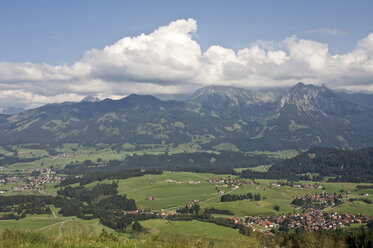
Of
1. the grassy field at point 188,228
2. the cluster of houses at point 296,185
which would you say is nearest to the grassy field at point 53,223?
the grassy field at point 188,228

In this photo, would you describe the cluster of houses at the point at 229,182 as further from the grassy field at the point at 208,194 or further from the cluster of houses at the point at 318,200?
the cluster of houses at the point at 318,200

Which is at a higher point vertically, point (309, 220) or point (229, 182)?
point (309, 220)

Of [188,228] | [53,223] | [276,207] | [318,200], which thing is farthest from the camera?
[318,200]

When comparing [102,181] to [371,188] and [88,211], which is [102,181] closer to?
[88,211]

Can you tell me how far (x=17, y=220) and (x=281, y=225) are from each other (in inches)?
3602

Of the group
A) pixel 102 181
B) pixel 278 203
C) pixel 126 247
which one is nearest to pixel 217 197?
pixel 278 203

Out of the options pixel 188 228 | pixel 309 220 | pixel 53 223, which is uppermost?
pixel 188 228

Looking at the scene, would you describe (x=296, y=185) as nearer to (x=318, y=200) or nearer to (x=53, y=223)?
(x=318, y=200)

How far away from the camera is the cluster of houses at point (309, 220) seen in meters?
94.8

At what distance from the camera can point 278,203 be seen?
131750mm

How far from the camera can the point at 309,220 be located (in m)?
101

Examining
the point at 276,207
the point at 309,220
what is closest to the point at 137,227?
the point at 309,220

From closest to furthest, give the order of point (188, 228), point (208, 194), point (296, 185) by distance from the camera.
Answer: point (188, 228) < point (208, 194) < point (296, 185)

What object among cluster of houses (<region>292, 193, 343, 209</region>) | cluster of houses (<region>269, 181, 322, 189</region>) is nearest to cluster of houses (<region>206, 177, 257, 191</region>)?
cluster of houses (<region>269, 181, 322, 189</region>)
